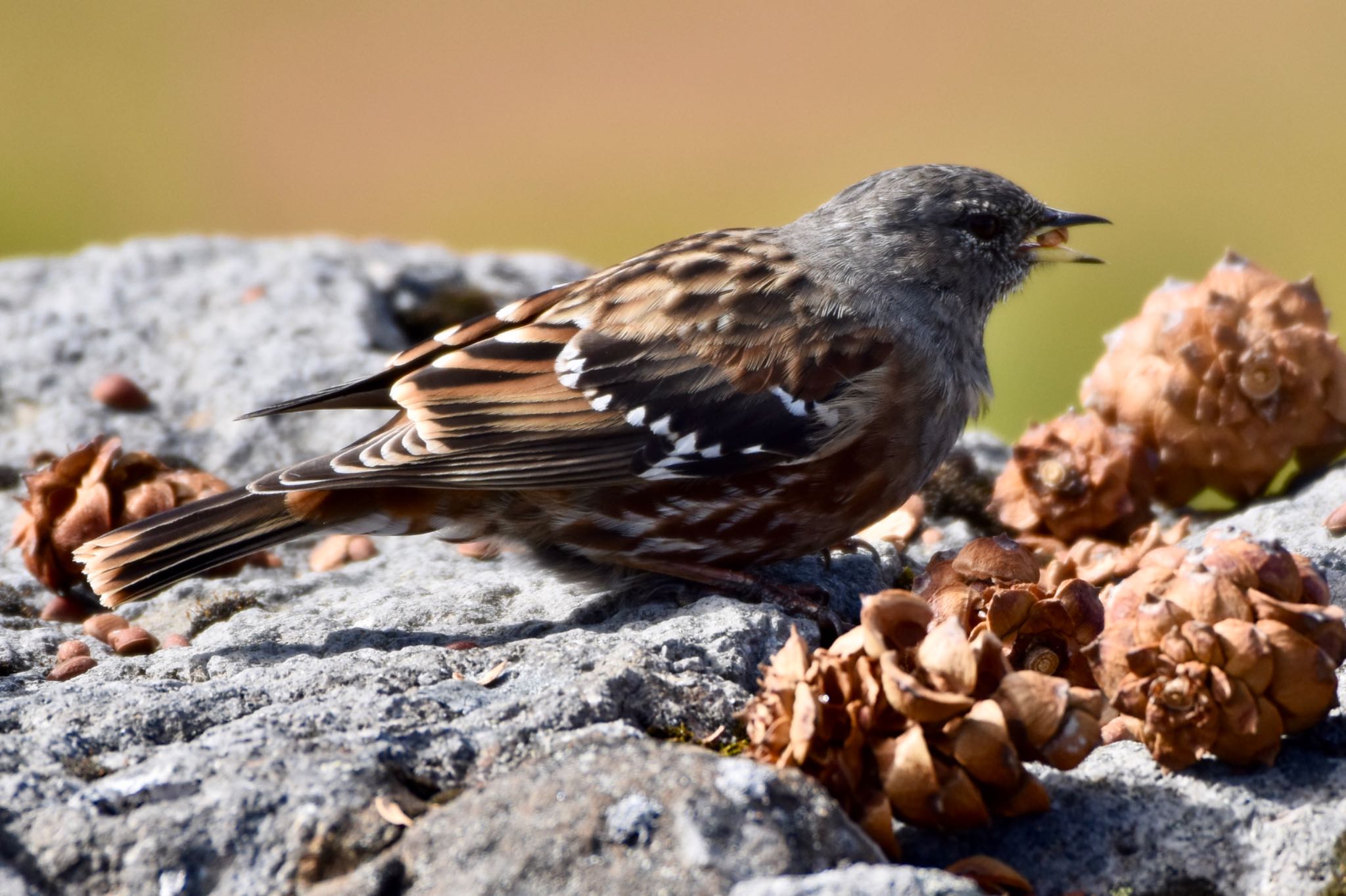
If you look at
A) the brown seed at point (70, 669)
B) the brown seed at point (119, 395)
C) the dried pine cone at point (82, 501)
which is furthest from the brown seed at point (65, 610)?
the brown seed at point (119, 395)

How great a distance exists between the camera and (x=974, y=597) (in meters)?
2.39

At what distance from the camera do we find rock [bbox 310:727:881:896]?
5.57 feet

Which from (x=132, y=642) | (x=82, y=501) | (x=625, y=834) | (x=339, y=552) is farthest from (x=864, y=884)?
(x=82, y=501)

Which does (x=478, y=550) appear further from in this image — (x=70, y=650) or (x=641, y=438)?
(x=70, y=650)

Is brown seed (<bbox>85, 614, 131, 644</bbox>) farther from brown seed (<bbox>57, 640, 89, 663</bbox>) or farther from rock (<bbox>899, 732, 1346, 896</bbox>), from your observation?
rock (<bbox>899, 732, 1346, 896</bbox>)

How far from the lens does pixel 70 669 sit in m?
2.75

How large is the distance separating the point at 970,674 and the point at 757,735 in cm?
32

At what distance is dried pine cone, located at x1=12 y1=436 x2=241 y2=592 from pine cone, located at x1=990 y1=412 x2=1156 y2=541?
202 centimetres

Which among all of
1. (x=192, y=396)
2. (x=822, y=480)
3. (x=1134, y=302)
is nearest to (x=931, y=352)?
(x=822, y=480)

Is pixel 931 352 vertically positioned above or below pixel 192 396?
above

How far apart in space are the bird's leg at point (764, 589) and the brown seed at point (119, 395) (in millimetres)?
1763

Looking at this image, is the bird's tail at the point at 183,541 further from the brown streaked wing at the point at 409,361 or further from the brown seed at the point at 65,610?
the brown streaked wing at the point at 409,361

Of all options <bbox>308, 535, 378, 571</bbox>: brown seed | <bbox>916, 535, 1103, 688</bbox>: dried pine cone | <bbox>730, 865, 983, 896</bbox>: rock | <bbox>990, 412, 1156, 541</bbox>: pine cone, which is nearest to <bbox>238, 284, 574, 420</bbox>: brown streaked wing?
<bbox>308, 535, 378, 571</bbox>: brown seed

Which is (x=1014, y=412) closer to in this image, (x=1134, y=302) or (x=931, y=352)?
(x=1134, y=302)
